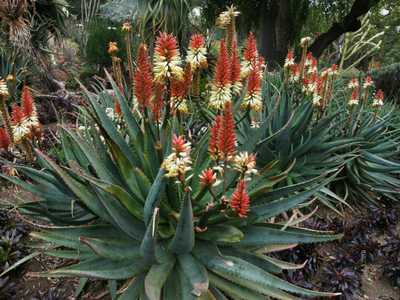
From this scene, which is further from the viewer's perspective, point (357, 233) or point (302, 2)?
point (302, 2)

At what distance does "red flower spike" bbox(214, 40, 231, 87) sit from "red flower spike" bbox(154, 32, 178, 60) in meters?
0.22

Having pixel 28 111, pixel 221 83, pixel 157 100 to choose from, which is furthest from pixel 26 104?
pixel 221 83

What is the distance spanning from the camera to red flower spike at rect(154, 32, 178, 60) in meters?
1.72

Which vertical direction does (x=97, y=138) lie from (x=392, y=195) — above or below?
above

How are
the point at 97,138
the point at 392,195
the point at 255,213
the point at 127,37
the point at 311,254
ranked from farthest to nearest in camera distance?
1. the point at 392,195
2. the point at 311,254
3. the point at 127,37
4. the point at 97,138
5. the point at 255,213

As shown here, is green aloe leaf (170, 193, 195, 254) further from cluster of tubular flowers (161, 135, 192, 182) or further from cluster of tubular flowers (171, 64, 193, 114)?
cluster of tubular flowers (171, 64, 193, 114)

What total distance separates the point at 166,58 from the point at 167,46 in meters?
0.05

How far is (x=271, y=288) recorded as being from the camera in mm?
1808

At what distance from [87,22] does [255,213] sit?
11.5m

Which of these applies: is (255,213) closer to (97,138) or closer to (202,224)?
(202,224)

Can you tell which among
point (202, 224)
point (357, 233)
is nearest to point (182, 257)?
point (202, 224)

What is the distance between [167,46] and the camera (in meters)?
1.72

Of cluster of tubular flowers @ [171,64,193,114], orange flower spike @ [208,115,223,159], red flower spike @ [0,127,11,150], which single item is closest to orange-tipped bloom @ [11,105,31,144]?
red flower spike @ [0,127,11,150]

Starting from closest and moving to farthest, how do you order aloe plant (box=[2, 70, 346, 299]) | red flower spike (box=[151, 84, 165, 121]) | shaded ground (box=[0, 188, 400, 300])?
aloe plant (box=[2, 70, 346, 299]), red flower spike (box=[151, 84, 165, 121]), shaded ground (box=[0, 188, 400, 300])
